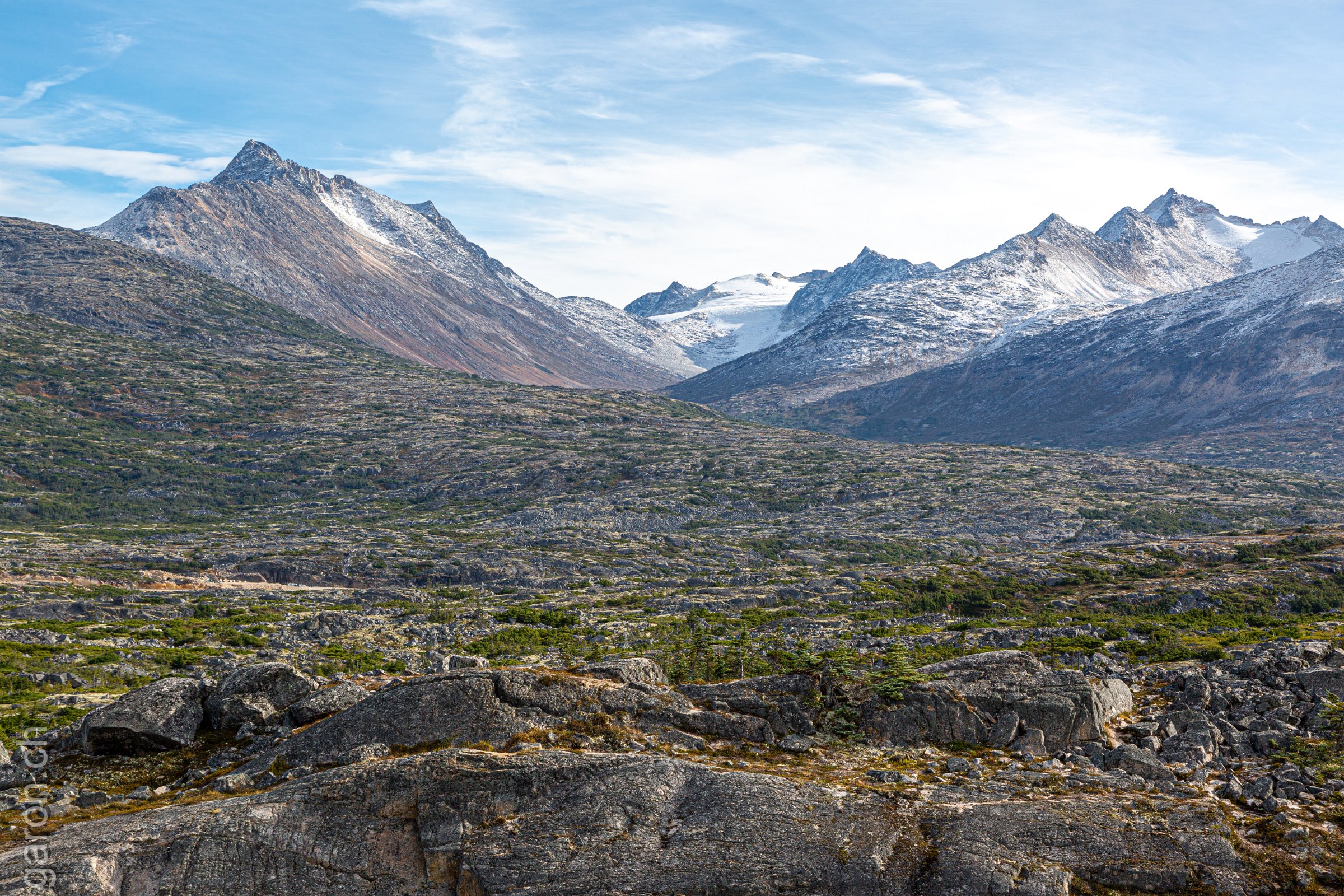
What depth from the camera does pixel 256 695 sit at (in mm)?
35312

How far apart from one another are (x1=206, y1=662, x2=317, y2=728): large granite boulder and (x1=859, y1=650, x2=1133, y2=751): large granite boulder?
21954 mm

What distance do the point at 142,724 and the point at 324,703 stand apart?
640 centimetres

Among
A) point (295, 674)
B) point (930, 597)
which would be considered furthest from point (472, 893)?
point (930, 597)

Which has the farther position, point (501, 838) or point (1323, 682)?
point (1323, 682)

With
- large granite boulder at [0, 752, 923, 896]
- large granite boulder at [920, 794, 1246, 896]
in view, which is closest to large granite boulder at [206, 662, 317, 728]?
large granite boulder at [0, 752, 923, 896]

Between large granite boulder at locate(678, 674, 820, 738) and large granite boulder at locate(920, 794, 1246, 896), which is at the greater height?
large granite boulder at locate(678, 674, 820, 738)

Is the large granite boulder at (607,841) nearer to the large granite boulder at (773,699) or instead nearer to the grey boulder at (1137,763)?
the grey boulder at (1137,763)

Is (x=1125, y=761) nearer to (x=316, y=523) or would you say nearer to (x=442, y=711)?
(x=442, y=711)

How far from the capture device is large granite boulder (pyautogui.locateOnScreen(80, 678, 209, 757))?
107ft

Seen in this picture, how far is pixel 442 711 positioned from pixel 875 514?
174 meters

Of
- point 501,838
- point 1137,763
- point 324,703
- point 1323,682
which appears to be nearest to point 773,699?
point 1137,763

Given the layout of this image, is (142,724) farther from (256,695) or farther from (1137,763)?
(1137,763)

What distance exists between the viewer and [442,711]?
99.2ft

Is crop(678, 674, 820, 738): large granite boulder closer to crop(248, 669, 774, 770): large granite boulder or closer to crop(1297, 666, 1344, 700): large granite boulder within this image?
crop(248, 669, 774, 770): large granite boulder
